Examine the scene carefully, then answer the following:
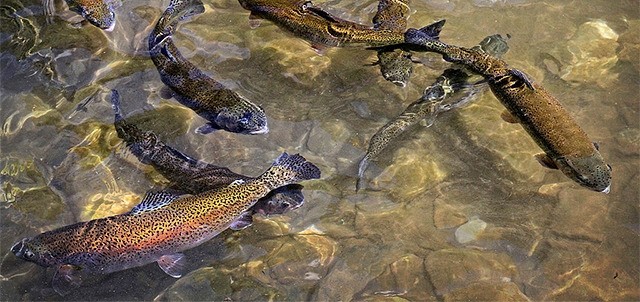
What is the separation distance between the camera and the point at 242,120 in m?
5.51

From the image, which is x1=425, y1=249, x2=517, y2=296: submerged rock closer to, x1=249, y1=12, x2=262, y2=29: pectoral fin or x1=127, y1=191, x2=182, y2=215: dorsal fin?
x1=127, y1=191, x2=182, y2=215: dorsal fin

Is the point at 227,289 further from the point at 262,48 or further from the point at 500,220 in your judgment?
the point at 262,48

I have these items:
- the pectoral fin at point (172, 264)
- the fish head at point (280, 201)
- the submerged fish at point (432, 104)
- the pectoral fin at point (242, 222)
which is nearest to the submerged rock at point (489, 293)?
the submerged fish at point (432, 104)

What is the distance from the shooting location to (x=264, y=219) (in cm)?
507

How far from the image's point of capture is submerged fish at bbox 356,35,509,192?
5.45 m

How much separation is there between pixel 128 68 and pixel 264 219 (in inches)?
92.5

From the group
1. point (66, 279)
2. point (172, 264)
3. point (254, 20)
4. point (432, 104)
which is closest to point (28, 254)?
point (66, 279)

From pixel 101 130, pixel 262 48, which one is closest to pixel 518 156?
pixel 262 48

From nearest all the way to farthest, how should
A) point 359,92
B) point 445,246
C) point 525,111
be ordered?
point 445,246, point 525,111, point 359,92

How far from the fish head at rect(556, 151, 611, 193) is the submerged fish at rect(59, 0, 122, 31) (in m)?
4.83

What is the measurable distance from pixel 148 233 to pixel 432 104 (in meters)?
2.88

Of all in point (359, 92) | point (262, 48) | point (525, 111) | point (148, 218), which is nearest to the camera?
point (148, 218)

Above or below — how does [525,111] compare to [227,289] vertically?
above

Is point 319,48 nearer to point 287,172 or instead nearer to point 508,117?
point 287,172
